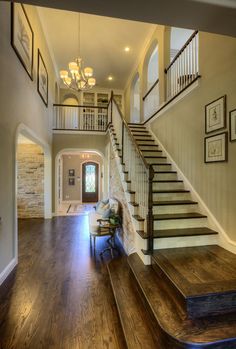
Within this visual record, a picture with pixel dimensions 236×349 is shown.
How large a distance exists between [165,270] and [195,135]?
2.35 metres

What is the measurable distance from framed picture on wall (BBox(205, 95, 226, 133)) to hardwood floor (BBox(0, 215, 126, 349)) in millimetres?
2727

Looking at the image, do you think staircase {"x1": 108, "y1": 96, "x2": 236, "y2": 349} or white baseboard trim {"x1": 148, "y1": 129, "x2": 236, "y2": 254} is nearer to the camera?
staircase {"x1": 108, "y1": 96, "x2": 236, "y2": 349}

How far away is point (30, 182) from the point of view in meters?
6.69

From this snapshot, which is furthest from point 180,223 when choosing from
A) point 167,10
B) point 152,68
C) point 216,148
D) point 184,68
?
point 152,68

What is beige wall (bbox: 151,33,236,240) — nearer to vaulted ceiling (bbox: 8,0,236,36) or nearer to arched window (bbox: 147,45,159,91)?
vaulted ceiling (bbox: 8,0,236,36)

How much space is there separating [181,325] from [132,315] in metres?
0.51

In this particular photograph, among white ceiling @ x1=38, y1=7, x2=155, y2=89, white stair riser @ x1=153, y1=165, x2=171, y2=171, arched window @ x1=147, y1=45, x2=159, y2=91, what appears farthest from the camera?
arched window @ x1=147, y1=45, x2=159, y2=91

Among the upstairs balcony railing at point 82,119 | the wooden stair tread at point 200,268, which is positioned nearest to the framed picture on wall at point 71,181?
the upstairs balcony railing at point 82,119

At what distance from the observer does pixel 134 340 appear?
1609 mm

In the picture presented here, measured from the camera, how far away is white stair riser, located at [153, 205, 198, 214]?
10.7 ft

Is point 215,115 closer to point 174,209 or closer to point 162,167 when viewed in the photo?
point 174,209

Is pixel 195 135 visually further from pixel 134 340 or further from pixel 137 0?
pixel 134 340

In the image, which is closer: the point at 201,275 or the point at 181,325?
the point at 181,325


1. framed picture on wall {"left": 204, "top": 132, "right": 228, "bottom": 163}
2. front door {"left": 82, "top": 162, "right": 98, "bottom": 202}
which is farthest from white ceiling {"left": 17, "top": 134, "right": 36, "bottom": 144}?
front door {"left": 82, "top": 162, "right": 98, "bottom": 202}
